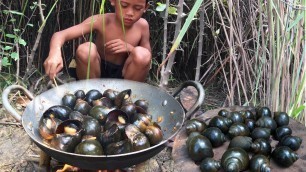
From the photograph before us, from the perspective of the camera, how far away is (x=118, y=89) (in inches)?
78.6

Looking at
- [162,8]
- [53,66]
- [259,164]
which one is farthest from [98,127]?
[162,8]

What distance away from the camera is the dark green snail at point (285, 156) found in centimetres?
154

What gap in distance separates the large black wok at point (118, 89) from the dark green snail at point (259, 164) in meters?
0.34

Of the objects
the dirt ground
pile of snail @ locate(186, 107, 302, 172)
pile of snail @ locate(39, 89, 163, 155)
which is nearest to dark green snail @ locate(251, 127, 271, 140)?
pile of snail @ locate(186, 107, 302, 172)

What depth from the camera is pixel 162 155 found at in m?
2.44

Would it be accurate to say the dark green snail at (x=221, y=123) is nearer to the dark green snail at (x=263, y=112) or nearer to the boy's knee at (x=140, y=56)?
the dark green snail at (x=263, y=112)

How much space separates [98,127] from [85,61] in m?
0.87

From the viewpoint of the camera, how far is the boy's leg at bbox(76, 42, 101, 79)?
2.35 metres

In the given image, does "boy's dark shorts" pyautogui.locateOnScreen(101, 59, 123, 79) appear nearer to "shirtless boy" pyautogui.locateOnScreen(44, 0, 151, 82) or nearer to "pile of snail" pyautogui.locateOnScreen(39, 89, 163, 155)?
"shirtless boy" pyautogui.locateOnScreen(44, 0, 151, 82)

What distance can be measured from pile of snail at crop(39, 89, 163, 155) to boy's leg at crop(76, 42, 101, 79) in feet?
1.89

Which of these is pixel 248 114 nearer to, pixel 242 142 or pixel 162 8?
pixel 242 142

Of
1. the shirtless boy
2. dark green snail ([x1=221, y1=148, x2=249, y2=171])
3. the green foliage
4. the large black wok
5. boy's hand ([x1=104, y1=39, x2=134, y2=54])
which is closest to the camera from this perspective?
the large black wok

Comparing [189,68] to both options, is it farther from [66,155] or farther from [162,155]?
[66,155]

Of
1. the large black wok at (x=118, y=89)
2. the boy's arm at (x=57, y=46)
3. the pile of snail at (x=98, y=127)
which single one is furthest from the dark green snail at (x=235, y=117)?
the boy's arm at (x=57, y=46)
